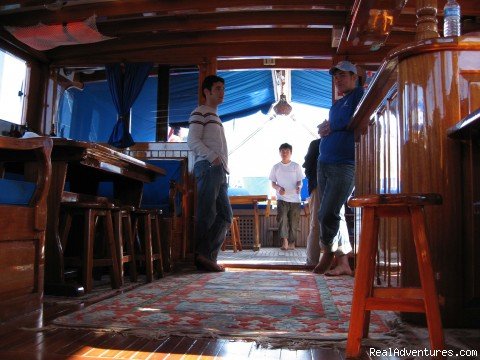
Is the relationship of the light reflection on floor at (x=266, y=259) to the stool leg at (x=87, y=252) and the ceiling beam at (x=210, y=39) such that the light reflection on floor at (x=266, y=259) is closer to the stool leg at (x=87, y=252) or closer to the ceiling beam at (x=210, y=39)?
the stool leg at (x=87, y=252)

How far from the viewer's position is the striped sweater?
3832 mm

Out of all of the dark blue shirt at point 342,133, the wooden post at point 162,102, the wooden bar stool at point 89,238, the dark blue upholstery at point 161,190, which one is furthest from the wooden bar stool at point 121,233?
the wooden post at point 162,102

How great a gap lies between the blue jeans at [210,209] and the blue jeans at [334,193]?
96cm

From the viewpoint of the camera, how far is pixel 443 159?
172cm

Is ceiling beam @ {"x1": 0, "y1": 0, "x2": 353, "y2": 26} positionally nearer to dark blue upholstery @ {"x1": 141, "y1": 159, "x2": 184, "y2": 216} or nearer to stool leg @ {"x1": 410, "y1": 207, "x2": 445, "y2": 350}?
dark blue upholstery @ {"x1": 141, "y1": 159, "x2": 184, "y2": 216}

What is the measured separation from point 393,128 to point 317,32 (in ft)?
11.8

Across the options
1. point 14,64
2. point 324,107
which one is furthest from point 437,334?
point 324,107

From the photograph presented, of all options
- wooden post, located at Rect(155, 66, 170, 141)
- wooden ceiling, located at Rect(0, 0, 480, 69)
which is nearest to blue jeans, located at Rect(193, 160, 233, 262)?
wooden ceiling, located at Rect(0, 0, 480, 69)

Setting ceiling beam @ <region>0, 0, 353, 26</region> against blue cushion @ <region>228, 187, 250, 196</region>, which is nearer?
ceiling beam @ <region>0, 0, 353, 26</region>

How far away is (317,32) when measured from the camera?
521cm

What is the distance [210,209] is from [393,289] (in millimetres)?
2502

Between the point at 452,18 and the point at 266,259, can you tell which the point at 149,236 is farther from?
the point at 452,18

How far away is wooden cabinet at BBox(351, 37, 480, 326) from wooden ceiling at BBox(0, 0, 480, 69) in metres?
2.63

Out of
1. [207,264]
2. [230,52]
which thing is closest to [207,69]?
[230,52]
